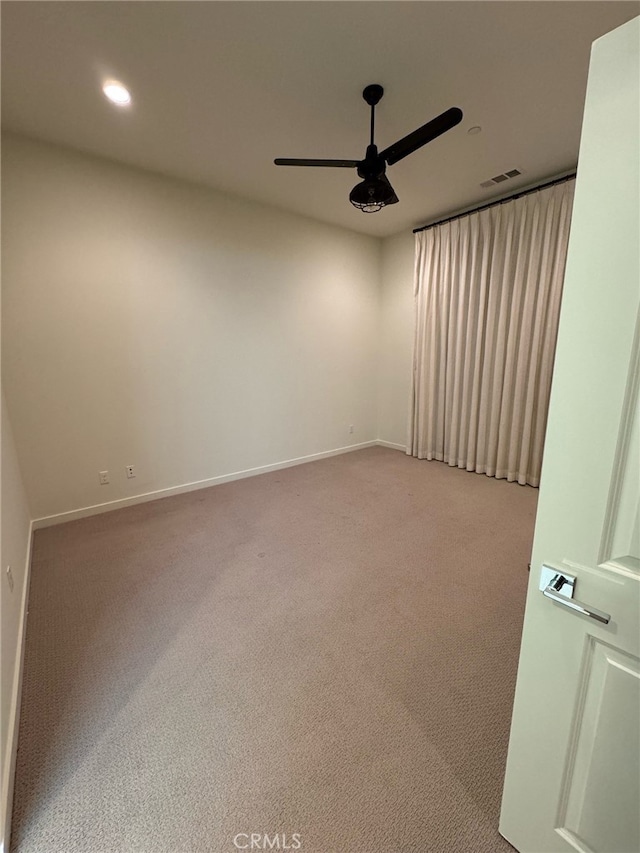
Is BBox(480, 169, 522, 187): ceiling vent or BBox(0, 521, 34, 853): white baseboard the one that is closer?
BBox(0, 521, 34, 853): white baseboard

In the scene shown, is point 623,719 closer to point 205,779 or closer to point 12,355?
point 205,779

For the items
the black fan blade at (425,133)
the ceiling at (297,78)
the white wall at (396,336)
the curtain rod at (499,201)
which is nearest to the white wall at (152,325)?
the ceiling at (297,78)

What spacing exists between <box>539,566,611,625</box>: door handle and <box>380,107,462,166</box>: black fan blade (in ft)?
6.46

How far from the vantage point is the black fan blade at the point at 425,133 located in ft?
5.45

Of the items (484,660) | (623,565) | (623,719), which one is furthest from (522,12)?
(484,660)

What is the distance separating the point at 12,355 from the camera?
8.62 ft

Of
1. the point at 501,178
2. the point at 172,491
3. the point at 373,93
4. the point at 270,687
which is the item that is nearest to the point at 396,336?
the point at 501,178

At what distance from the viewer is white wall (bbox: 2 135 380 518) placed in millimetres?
2668

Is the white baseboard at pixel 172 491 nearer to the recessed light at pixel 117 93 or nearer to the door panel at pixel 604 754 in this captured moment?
the recessed light at pixel 117 93

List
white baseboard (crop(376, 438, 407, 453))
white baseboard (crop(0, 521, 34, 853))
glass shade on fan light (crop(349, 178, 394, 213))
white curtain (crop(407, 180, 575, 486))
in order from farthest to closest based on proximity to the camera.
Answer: white baseboard (crop(376, 438, 407, 453)) → white curtain (crop(407, 180, 575, 486)) → glass shade on fan light (crop(349, 178, 394, 213)) → white baseboard (crop(0, 521, 34, 853))

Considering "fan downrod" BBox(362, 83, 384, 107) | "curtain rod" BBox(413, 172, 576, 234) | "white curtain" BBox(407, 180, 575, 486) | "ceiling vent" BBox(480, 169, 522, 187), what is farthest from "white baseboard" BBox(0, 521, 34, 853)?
"curtain rod" BBox(413, 172, 576, 234)

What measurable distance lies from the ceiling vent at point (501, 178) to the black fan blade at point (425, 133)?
1.65 meters

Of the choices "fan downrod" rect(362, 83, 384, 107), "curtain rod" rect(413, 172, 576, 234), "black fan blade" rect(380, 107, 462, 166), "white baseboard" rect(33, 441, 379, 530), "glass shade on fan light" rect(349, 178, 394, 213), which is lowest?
"white baseboard" rect(33, 441, 379, 530)

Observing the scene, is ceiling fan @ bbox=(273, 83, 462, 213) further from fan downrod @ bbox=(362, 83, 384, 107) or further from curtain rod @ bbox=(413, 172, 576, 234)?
curtain rod @ bbox=(413, 172, 576, 234)
